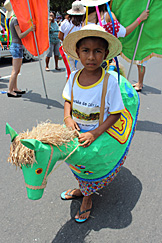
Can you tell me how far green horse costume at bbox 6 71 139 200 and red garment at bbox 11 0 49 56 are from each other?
2.80 meters

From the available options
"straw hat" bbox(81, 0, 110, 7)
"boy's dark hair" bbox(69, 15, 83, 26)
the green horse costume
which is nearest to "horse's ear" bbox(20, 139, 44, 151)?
the green horse costume

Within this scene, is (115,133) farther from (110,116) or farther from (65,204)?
(65,204)

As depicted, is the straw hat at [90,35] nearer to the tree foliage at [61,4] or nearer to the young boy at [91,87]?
the young boy at [91,87]

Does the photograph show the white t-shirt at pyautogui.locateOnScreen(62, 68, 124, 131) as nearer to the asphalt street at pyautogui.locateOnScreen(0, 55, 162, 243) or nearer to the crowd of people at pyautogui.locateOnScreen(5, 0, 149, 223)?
the crowd of people at pyautogui.locateOnScreen(5, 0, 149, 223)

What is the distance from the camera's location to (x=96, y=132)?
5.44 feet

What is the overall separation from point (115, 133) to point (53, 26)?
661 centimetres

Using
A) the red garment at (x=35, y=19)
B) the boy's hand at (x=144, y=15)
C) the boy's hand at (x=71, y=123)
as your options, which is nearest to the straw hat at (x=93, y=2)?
the boy's hand at (x=144, y=15)

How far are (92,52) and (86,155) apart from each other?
0.77m

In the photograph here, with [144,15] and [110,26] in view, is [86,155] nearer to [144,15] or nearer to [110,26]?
[110,26]

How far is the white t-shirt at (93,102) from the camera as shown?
1629mm

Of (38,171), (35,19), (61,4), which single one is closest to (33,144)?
(38,171)

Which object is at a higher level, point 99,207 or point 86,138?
point 86,138

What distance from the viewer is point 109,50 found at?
171 cm

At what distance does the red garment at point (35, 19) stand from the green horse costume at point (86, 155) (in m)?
2.80
